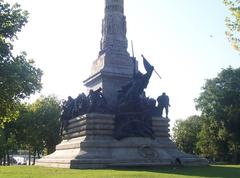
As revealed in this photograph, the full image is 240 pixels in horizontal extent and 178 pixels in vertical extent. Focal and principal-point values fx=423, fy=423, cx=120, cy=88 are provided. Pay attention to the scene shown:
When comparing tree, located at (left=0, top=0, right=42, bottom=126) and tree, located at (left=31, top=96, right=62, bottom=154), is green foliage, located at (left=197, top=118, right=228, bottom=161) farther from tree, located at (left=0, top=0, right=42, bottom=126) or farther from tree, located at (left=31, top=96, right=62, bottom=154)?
tree, located at (left=0, top=0, right=42, bottom=126)

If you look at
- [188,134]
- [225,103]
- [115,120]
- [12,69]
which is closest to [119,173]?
[12,69]

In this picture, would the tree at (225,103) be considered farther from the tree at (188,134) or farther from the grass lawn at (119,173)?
the grass lawn at (119,173)

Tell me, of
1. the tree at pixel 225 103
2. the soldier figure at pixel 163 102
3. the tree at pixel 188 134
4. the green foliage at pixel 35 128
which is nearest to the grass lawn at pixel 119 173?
the soldier figure at pixel 163 102

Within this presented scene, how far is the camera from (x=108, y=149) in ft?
101

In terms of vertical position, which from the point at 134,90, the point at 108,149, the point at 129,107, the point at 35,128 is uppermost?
the point at 134,90

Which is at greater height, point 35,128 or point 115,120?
point 35,128

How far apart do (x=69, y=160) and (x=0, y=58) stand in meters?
10.4

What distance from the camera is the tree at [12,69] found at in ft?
64.6

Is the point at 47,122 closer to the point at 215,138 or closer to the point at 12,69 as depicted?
the point at 215,138

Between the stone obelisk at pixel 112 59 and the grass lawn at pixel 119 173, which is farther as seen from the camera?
the stone obelisk at pixel 112 59

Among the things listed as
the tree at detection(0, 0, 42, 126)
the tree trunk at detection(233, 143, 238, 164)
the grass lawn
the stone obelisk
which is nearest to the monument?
the stone obelisk

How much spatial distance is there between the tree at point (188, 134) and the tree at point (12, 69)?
237 ft

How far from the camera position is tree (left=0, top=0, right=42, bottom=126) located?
64.6ft

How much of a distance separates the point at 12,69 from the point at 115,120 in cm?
1415
